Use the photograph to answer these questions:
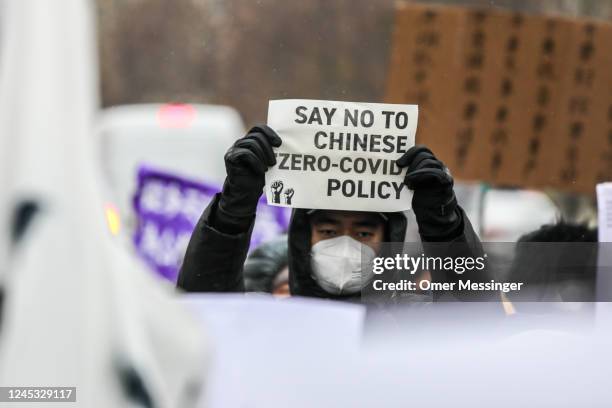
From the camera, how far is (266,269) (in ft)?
12.2

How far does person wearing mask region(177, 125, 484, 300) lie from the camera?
2533 mm

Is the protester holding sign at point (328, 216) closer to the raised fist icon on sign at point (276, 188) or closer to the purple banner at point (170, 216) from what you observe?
the raised fist icon on sign at point (276, 188)

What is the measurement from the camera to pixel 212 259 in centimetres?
269

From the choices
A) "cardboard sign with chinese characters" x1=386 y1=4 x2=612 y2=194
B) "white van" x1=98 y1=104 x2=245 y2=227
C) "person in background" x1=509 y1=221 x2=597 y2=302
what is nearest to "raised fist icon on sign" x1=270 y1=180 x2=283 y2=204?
"person in background" x1=509 y1=221 x2=597 y2=302

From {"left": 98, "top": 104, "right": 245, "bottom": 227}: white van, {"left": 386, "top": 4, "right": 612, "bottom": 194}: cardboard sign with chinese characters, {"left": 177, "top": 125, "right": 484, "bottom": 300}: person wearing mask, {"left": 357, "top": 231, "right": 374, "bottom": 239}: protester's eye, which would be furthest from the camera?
{"left": 98, "top": 104, "right": 245, "bottom": 227}: white van

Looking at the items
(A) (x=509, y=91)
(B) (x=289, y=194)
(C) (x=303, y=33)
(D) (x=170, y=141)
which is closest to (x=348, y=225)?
(B) (x=289, y=194)

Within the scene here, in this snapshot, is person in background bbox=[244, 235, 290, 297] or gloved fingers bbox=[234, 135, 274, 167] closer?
gloved fingers bbox=[234, 135, 274, 167]

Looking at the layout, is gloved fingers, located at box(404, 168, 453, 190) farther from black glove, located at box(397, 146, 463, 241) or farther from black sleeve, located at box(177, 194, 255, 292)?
black sleeve, located at box(177, 194, 255, 292)

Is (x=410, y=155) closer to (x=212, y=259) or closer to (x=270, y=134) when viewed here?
(x=270, y=134)

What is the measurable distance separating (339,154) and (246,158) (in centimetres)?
24

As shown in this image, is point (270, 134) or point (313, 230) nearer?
point (270, 134)

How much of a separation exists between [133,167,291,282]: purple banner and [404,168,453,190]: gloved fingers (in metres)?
2.68

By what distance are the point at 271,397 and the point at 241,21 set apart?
69.4 inches

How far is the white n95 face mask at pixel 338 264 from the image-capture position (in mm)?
2590
